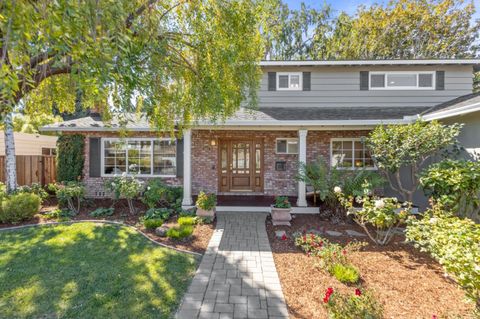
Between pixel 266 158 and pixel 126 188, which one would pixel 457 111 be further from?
pixel 126 188

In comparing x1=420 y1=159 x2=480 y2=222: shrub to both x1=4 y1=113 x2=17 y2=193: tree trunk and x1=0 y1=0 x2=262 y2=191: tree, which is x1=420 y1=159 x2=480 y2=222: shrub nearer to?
x1=0 y1=0 x2=262 y2=191: tree

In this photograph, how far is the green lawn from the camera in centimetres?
291

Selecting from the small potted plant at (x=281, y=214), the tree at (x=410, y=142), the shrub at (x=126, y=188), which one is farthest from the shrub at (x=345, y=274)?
the shrub at (x=126, y=188)

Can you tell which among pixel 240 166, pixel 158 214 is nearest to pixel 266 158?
pixel 240 166

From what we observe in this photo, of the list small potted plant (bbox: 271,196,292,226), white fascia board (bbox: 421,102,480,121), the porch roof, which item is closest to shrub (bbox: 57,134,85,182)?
the porch roof

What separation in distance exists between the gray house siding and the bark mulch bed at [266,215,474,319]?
19.3 feet

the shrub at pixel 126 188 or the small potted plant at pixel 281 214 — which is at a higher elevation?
the shrub at pixel 126 188

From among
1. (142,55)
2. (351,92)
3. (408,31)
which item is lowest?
(142,55)

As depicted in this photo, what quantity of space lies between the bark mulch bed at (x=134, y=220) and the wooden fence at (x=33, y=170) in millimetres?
1699

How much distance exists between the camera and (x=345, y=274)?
351 centimetres

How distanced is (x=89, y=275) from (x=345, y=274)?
386 centimetres

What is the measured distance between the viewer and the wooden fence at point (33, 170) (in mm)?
9195

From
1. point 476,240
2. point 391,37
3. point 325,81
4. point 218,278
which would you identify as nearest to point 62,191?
point 218,278

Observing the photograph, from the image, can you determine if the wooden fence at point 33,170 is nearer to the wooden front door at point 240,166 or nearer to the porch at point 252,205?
the wooden front door at point 240,166
